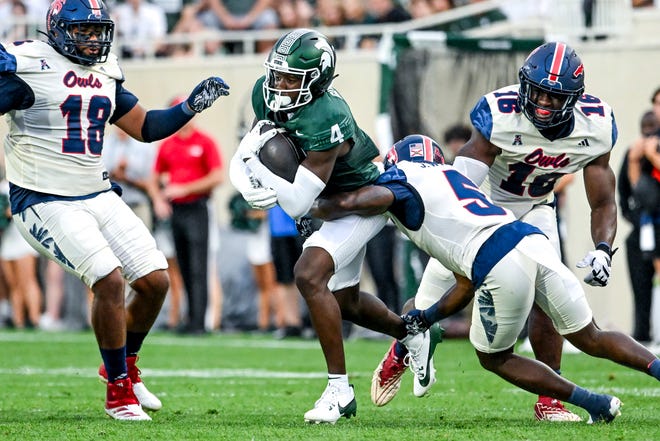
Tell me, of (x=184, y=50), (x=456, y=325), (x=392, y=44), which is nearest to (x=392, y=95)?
(x=392, y=44)

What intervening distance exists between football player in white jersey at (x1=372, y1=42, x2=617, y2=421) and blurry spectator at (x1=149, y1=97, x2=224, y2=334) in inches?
219

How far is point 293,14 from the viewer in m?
14.2

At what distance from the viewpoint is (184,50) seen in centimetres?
1483

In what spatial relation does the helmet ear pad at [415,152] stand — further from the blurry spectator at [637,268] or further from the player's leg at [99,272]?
the blurry spectator at [637,268]

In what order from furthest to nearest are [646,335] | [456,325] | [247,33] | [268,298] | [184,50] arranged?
1. [184,50]
2. [247,33]
3. [268,298]
4. [456,325]
5. [646,335]

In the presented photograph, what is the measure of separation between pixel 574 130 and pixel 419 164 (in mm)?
786

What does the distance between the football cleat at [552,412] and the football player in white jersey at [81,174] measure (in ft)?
6.20

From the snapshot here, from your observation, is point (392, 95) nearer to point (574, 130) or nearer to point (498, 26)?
point (498, 26)

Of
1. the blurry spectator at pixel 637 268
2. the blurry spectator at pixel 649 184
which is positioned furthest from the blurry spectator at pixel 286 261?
the blurry spectator at pixel 649 184

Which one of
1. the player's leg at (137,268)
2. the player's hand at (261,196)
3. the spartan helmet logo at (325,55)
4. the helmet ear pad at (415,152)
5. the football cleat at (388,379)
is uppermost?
the spartan helmet logo at (325,55)

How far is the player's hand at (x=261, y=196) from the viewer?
554 cm

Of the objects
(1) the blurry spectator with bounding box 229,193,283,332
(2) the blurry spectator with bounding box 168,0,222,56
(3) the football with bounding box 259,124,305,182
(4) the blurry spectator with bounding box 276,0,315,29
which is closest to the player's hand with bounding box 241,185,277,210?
(3) the football with bounding box 259,124,305,182

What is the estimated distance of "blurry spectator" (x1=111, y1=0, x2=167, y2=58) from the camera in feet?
48.0

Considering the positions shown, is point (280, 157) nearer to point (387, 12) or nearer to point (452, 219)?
point (452, 219)
